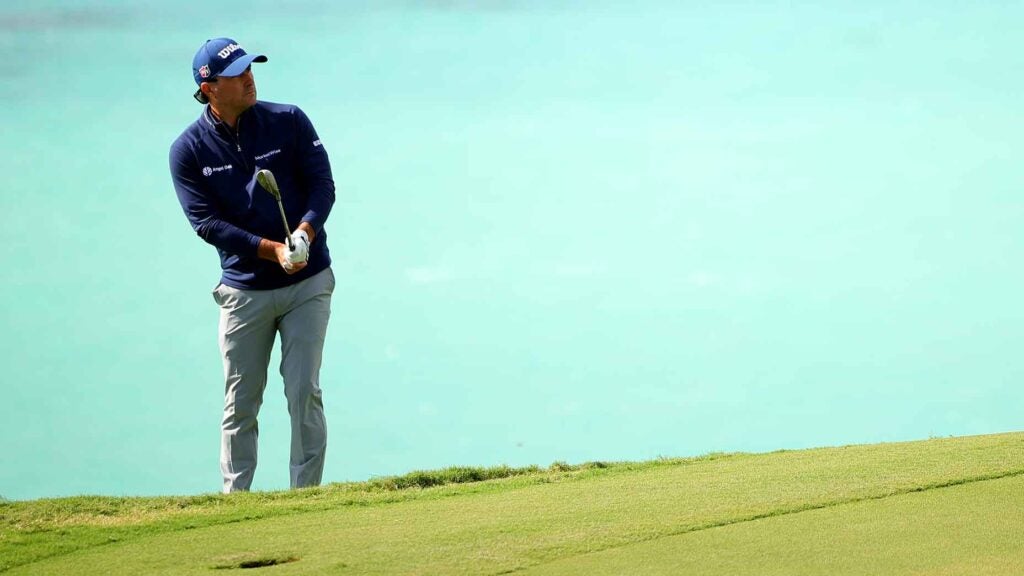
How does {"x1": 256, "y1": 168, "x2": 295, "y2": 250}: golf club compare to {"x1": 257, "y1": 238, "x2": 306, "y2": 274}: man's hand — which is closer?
{"x1": 256, "y1": 168, "x2": 295, "y2": 250}: golf club

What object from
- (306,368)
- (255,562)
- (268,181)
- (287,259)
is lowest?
(255,562)

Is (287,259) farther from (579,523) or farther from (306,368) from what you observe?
(579,523)

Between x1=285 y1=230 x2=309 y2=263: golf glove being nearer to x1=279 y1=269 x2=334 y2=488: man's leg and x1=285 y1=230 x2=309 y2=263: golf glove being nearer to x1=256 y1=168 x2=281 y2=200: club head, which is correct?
x1=256 y1=168 x2=281 y2=200: club head

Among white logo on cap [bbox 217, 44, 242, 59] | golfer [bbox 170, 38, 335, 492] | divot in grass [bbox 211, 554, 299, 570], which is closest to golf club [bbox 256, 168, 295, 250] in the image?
golfer [bbox 170, 38, 335, 492]

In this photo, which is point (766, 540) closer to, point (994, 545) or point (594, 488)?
point (994, 545)

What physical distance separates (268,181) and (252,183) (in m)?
0.52

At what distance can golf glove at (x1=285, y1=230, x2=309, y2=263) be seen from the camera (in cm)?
593

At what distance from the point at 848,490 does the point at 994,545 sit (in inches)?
39.0

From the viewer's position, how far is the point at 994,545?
13.9 feet

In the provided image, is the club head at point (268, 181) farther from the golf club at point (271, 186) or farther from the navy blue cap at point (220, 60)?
the navy blue cap at point (220, 60)

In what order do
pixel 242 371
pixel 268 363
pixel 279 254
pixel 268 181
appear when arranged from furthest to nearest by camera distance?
1. pixel 268 363
2. pixel 242 371
3. pixel 279 254
4. pixel 268 181

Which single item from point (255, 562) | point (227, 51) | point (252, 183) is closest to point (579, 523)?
point (255, 562)

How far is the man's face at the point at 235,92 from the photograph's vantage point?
629 centimetres

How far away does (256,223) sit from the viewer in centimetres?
634
